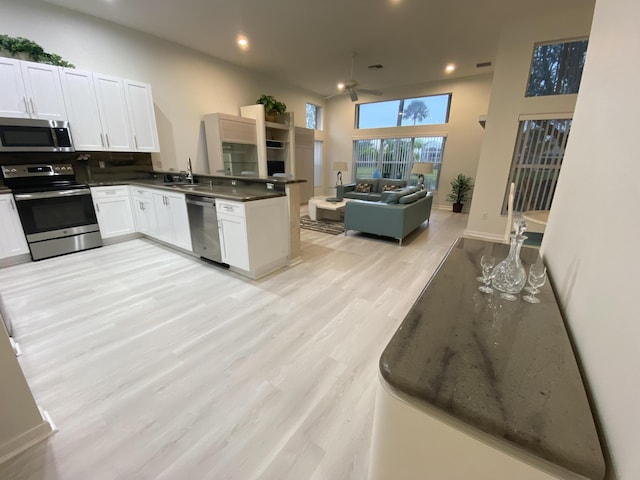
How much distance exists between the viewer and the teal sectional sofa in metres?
4.15

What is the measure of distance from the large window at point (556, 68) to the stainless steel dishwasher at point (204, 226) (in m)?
5.06

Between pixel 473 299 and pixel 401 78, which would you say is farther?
pixel 401 78

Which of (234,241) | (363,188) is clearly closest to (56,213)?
(234,241)

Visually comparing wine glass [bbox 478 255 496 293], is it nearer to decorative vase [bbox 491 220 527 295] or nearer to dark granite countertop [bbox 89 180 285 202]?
decorative vase [bbox 491 220 527 295]

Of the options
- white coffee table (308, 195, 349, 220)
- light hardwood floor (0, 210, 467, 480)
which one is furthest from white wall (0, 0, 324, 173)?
light hardwood floor (0, 210, 467, 480)

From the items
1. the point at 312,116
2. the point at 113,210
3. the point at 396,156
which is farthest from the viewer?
the point at 312,116

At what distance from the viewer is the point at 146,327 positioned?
2.16 metres

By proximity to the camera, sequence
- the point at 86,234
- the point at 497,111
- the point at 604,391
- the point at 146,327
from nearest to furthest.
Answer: the point at 604,391 → the point at 146,327 → the point at 86,234 → the point at 497,111

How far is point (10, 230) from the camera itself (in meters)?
3.21

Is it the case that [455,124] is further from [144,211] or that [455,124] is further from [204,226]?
[144,211]

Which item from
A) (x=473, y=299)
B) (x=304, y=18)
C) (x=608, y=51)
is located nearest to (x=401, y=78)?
(x=304, y=18)

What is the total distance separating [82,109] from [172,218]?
199cm

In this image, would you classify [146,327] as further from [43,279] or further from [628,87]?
[628,87]

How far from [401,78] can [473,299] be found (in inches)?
291
